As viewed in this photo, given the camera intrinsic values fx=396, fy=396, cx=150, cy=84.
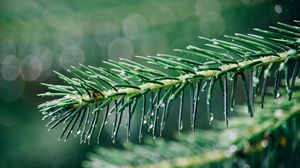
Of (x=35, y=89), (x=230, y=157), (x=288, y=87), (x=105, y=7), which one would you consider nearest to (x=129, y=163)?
(x=230, y=157)

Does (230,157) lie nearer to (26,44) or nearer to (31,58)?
(26,44)

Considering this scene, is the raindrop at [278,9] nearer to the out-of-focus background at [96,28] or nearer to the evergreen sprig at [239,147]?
the out-of-focus background at [96,28]

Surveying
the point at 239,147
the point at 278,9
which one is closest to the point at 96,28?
the point at 278,9

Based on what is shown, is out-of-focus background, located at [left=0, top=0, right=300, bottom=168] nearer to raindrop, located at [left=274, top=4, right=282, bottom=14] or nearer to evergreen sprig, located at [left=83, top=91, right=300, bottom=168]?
raindrop, located at [left=274, top=4, right=282, bottom=14]

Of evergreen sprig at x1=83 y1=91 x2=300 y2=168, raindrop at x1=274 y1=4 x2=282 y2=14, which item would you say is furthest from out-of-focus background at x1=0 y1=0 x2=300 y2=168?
evergreen sprig at x1=83 y1=91 x2=300 y2=168

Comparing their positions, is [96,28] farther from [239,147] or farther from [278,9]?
[239,147]
